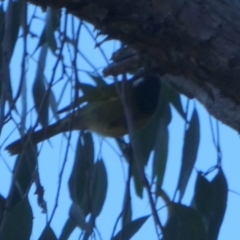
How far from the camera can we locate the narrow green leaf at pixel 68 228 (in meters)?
1.34

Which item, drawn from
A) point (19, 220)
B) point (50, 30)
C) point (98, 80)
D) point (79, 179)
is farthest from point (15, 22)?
point (19, 220)

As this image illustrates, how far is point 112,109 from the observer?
5.67 feet

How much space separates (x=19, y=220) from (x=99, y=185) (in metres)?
0.35

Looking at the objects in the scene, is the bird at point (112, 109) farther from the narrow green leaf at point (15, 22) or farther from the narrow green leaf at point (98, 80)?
the narrow green leaf at point (15, 22)

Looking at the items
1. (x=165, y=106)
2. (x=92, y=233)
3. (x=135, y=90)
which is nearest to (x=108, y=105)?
(x=135, y=90)

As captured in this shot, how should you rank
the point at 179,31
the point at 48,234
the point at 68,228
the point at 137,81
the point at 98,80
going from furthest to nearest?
the point at 137,81 → the point at 98,80 → the point at 68,228 → the point at 48,234 → the point at 179,31

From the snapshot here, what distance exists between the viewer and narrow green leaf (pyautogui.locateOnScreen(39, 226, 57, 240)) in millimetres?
1006

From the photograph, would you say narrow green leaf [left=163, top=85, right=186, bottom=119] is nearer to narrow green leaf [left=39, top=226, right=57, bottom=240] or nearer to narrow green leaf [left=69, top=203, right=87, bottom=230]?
narrow green leaf [left=69, top=203, right=87, bottom=230]

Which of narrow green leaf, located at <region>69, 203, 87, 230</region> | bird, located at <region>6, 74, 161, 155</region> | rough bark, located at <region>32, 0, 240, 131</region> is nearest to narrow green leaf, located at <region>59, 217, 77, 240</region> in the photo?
narrow green leaf, located at <region>69, 203, 87, 230</region>

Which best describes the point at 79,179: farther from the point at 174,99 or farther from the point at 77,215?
the point at 174,99

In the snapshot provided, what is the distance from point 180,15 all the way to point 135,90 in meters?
0.72

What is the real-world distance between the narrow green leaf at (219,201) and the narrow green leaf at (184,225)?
101 millimetres

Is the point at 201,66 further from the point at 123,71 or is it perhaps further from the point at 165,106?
the point at 165,106

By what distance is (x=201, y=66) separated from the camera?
96 cm
